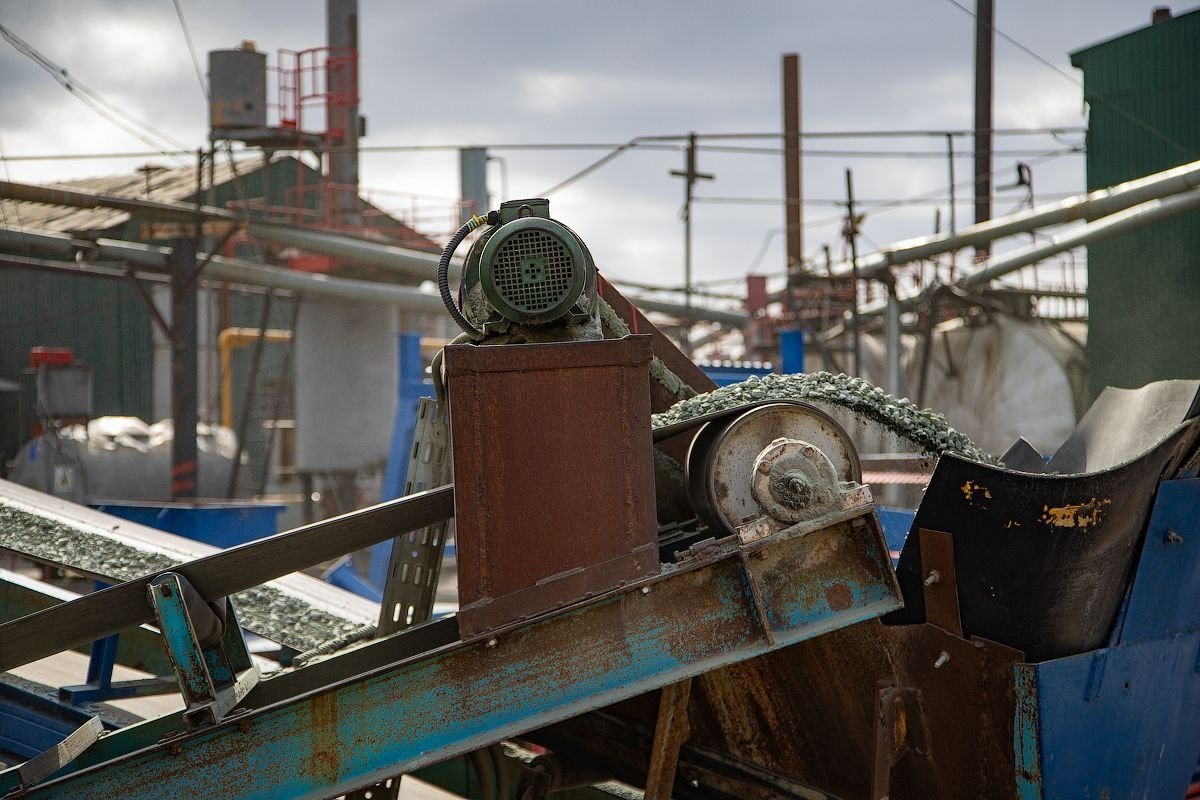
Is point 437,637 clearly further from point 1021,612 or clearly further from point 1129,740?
point 1129,740

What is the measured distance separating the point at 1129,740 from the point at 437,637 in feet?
6.97

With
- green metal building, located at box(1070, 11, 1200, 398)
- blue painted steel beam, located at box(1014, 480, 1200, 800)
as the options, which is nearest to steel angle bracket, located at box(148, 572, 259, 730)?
blue painted steel beam, located at box(1014, 480, 1200, 800)

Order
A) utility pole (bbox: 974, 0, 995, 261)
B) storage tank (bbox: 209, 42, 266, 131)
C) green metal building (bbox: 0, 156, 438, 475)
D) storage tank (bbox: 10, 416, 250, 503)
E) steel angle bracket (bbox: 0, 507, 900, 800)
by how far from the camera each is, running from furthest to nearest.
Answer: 1. utility pole (bbox: 974, 0, 995, 261)
2. storage tank (bbox: 209, 42, 266, 131)
3. green metal building (bbox: 0, 156, 438, 475)
4. storage tank (bbox: 10, 416, 250, 503)
5. steel angle bracket (bbox: 0, 507, 900, 800)

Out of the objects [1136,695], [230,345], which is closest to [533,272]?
[1136,695]

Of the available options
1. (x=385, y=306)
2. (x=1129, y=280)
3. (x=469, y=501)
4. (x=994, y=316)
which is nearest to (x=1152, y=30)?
(x=1129, y=280)

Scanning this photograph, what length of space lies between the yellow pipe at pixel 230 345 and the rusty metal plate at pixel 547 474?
62.6ft

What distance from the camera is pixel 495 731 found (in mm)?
2729

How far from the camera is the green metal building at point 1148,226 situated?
41.5 ft

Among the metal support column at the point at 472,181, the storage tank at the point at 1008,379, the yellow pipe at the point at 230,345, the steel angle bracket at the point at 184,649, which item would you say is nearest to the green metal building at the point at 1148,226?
the storage tank at the point at 1008,379

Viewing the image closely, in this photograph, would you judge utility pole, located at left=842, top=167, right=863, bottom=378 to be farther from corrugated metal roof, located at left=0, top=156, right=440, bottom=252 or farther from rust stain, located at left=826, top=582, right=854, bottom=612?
rust stain, located at left=826, top=582, right=854, bottom=612

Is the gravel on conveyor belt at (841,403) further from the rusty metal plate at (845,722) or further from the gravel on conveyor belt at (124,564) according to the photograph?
the gravel on conveyor belt at (124,564)

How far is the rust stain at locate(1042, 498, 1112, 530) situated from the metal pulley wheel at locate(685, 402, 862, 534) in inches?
21.1

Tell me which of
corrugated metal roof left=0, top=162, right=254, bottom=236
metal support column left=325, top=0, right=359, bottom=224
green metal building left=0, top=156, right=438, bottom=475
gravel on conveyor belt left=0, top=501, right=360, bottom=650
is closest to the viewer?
gravel on conveyor belt left=0, top=501, right=360, bottom=650

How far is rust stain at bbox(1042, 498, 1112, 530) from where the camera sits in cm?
308
